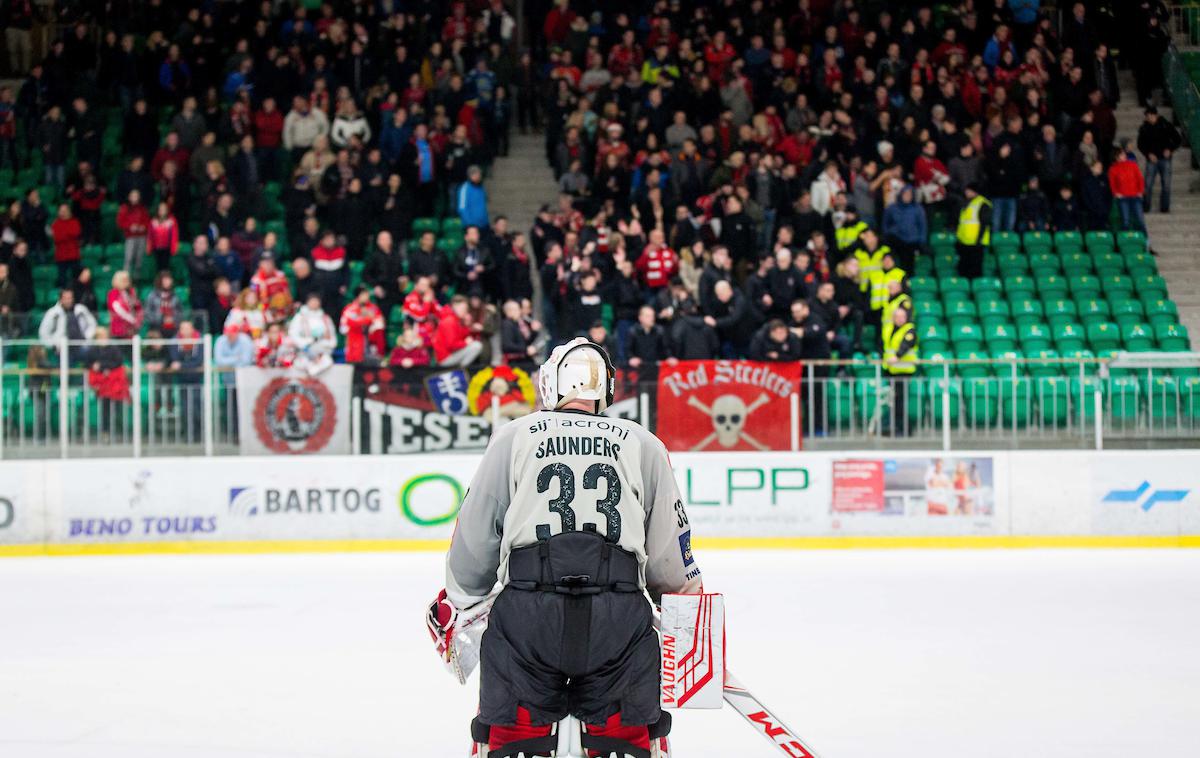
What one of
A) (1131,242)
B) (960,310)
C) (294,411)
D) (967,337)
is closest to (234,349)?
(294,411)

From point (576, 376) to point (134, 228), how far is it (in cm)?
1371

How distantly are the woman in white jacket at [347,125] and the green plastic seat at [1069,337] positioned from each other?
860 cm

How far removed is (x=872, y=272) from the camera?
1562cm

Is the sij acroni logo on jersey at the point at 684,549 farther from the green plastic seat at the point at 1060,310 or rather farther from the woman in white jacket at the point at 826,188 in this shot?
the woman in white jacket at the point at 826,188

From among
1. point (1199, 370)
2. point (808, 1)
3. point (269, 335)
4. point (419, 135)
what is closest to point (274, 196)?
point (419, 135)

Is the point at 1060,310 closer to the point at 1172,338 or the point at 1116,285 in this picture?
the point at 1116,285

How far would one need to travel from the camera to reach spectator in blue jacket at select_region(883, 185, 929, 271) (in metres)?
16.8

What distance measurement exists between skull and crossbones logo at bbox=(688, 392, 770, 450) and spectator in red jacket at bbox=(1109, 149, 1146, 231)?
7.24m

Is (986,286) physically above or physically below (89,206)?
below

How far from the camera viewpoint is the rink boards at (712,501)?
13516 mm

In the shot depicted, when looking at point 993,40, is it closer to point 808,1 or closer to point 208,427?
point 808,1

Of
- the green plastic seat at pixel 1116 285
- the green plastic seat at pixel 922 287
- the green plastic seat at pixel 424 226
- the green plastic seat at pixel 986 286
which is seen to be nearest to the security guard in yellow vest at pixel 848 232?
the green plastic seat at pixel 922 287

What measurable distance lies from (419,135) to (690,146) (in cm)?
327

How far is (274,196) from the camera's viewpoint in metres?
18.4
